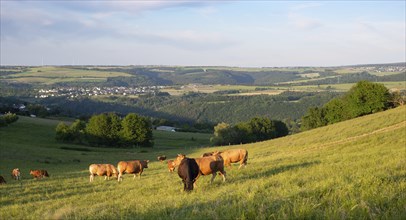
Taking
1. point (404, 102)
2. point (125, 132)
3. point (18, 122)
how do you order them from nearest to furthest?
1. point (404, 102)
2. point (125, 132)
3. point (18, 122)

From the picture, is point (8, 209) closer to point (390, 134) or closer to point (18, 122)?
point (390, 134)

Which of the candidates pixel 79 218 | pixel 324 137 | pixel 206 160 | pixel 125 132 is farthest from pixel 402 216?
pixel 125 132

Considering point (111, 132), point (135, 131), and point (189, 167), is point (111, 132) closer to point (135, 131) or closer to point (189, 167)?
point (135, 131)

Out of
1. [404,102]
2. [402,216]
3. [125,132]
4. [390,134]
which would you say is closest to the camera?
[402,216]

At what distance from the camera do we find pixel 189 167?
580 inches

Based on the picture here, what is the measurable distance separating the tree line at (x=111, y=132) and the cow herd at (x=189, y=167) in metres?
60.9

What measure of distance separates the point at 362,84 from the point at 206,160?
197 feet

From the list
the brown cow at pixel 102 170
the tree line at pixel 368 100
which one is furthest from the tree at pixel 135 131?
the brown cow at pixel 102 170

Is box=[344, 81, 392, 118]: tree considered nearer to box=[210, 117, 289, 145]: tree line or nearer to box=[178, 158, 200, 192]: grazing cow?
box=[210, 117, 289, 145]: tree line

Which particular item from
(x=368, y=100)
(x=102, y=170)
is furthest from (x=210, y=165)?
(x=368, y=100)

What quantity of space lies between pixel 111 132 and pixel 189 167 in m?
81.8

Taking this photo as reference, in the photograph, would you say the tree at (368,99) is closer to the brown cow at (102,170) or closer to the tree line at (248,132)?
the tree line at (248,132)

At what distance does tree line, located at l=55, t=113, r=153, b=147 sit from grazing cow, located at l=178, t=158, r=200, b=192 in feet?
252

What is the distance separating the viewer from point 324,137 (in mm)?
45312
